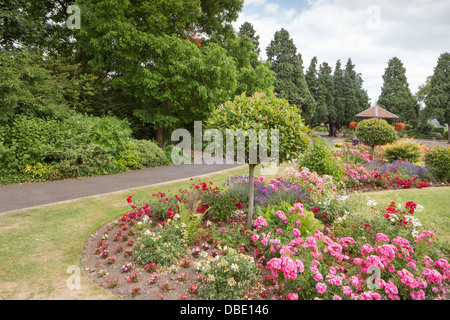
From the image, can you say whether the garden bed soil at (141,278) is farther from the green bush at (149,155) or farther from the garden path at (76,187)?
the green bush at (149,155)

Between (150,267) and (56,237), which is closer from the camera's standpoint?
(150,267)

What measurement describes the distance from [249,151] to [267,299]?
217cm

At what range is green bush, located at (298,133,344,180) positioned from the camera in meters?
7.11

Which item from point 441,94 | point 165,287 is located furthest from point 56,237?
point 441,94

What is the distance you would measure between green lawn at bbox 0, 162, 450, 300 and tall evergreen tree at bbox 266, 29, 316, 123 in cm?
2136

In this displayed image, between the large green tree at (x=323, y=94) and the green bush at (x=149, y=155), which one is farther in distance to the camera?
the large green tree at (x=323, y=94)

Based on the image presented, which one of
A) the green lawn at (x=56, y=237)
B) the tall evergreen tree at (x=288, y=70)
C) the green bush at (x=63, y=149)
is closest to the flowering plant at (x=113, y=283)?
the green lawn at (x=56, y=237)

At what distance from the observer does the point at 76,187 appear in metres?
7.73

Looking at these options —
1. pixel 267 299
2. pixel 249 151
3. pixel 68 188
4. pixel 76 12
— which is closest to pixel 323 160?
pixel 249 151

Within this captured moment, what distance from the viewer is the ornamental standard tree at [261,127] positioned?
407 cm

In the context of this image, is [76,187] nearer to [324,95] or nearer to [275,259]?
[275,259]

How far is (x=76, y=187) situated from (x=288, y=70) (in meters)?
25.1

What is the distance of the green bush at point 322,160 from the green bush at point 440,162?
4.62 metres

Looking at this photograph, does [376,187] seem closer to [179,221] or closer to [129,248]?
[179,221]
